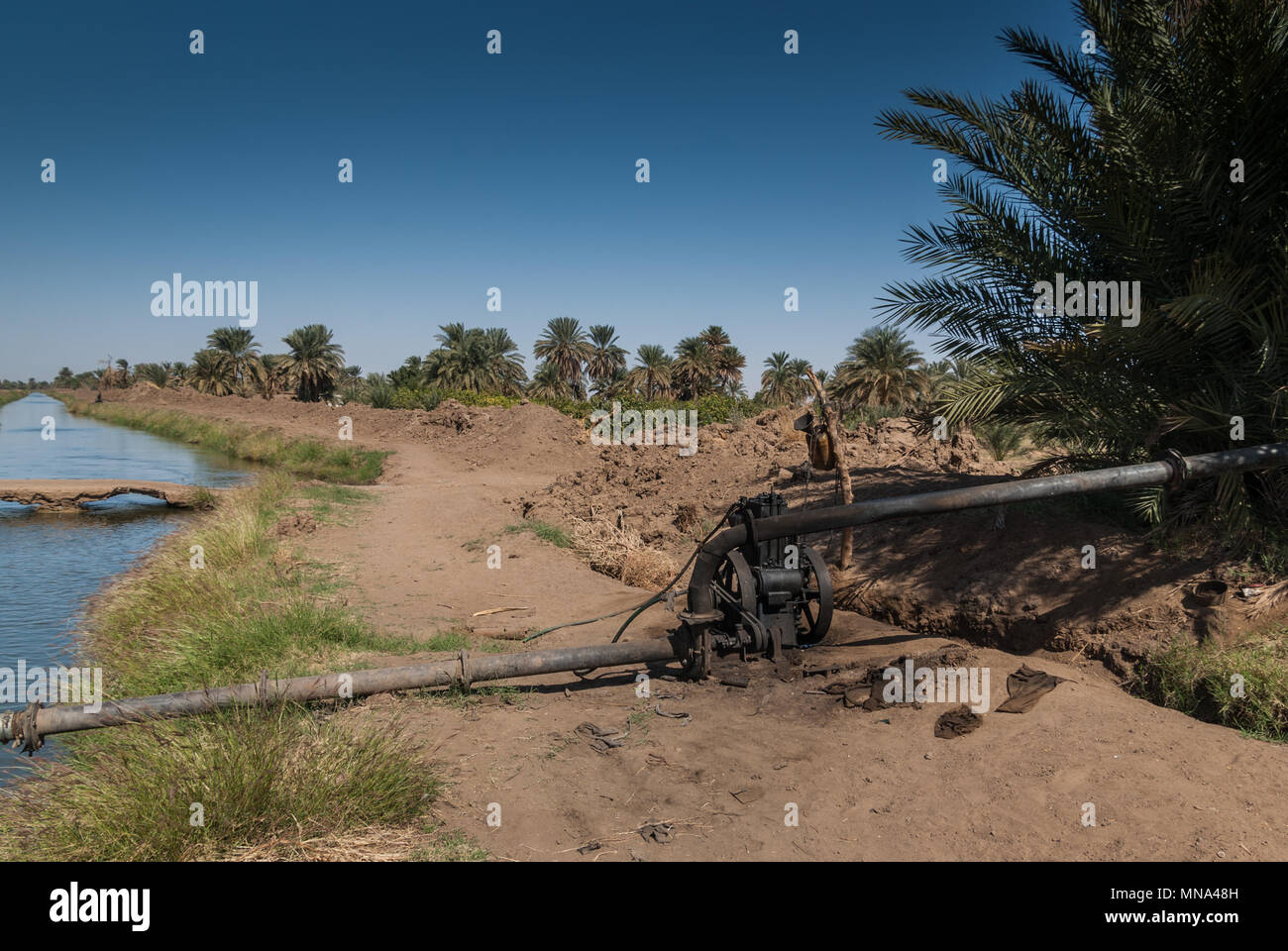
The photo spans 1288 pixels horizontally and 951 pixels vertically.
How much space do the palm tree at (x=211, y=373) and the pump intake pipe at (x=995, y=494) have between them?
73431mm

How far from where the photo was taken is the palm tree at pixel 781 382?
172 feet

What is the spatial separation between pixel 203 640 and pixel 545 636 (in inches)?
134

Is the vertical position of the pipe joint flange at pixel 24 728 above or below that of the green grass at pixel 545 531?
below

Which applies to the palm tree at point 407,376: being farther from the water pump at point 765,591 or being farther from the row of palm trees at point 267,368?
the water pump at point 765,591

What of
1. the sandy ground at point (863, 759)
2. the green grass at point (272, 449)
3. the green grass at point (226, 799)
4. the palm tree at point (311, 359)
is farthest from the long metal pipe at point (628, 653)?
the palm tree at point (311, 359)

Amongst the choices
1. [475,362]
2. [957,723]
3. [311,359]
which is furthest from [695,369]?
[957,723]

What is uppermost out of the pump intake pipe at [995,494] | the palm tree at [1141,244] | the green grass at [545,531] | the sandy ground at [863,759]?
the palm tree at [1141,244]

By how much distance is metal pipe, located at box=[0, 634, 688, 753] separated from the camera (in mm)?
4949

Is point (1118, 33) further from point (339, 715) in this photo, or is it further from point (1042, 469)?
point (339, 715)

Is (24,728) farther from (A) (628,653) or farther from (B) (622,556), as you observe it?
(B) (622,556)

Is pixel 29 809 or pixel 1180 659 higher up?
pixel 1180 659

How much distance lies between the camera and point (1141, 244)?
6586mm

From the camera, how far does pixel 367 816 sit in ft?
13.4
